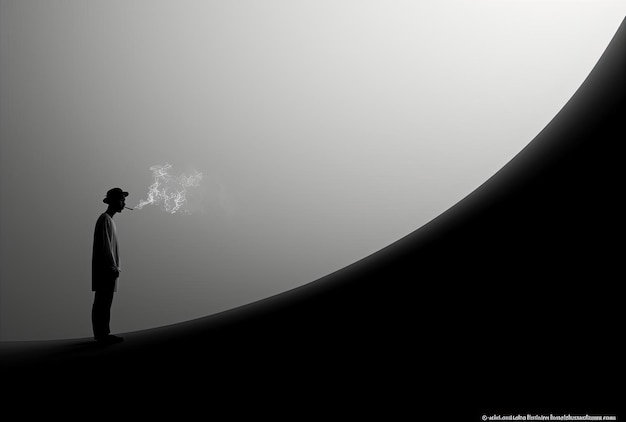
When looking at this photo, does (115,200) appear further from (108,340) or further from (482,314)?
(482,314)

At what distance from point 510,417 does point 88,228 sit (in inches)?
3129

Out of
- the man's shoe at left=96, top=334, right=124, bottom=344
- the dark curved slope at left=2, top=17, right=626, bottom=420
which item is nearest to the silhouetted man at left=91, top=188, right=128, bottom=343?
the man's shoe at left=96, top=334, right=124, bottom=344

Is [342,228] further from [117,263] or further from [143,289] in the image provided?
[117,263]

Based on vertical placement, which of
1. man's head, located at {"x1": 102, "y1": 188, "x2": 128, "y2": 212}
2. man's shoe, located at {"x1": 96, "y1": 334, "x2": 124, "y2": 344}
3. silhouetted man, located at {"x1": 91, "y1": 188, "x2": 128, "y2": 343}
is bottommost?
man's shoe, located at {"x1": 96, "y1": 334, "x2": 124, "y2": 344}

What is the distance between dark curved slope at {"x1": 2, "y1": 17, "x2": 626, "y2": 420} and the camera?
8.14ft

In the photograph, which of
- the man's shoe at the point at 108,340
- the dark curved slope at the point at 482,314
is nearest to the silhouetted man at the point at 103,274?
the man's shoe at the point at 108,340

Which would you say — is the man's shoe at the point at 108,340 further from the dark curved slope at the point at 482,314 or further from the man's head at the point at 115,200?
the man's head at the point at 115,200

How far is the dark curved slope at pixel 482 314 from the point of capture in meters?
2.48

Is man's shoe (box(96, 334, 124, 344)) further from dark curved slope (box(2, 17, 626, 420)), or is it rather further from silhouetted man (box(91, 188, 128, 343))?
dark curved slope (box(2, 17, 626, 420))

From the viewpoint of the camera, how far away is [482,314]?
2.97 meters

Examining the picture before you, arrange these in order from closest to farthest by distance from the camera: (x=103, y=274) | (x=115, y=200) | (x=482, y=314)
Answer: (x=482, y=314)
(x=103, y=274)
(x=115, y=200)

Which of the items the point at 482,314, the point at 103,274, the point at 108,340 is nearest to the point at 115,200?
the point at 103,274

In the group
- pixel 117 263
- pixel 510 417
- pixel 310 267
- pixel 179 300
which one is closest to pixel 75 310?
pixel 179 300

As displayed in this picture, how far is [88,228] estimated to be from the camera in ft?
232
